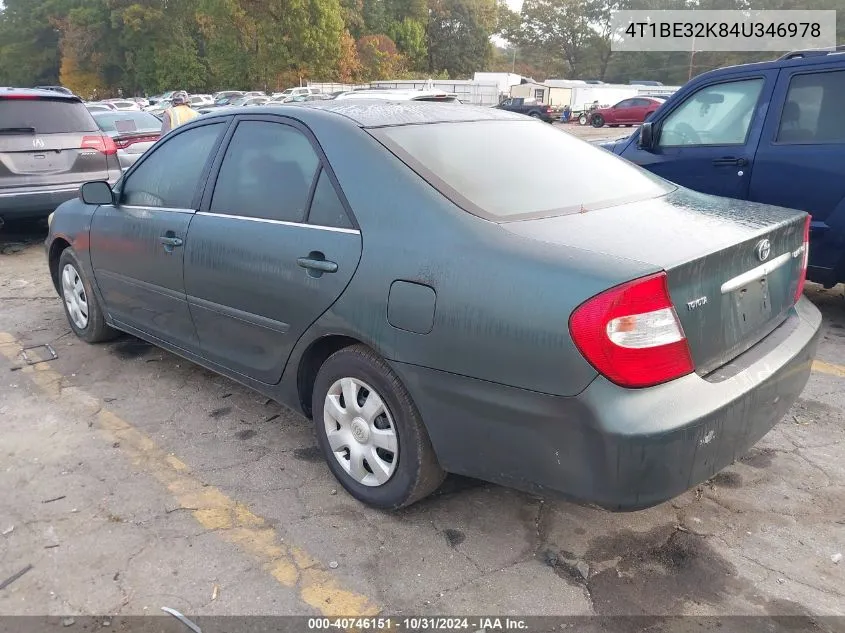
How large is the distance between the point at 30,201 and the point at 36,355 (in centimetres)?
333

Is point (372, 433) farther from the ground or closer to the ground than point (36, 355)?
farther from the ground

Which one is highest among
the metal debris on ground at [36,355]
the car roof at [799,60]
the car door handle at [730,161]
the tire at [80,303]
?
the car roof at [799,60]

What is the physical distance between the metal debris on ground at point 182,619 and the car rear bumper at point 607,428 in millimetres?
988

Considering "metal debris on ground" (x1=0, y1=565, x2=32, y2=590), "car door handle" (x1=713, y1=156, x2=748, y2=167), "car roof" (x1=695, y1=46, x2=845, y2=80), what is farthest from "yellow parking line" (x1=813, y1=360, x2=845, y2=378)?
"metal debris on ground" (x1=0, y1=565, x2=32, y2=590)

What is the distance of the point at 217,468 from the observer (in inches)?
127

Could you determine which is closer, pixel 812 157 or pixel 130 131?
pixel 812 157

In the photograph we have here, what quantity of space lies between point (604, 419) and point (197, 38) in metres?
68.7

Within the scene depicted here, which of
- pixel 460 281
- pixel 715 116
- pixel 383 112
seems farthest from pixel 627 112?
pixel 460 281

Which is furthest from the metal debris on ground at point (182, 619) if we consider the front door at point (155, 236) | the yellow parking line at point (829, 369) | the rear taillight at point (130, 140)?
the rear taillight at point (130, 140)

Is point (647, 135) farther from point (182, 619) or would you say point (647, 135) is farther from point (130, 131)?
point (130, 131)

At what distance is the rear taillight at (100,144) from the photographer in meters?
7.79

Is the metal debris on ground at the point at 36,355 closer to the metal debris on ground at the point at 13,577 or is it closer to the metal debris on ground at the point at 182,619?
the metal debris on ground at the point at 13,577

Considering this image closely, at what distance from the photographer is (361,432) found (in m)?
2.79

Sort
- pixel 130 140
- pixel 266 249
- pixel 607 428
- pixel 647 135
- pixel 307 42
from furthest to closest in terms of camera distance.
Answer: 1. pixel 307 42
2. pixel 130 140
3. pixel 647 135
4. pixel 266 249
5. pixel 607 428
